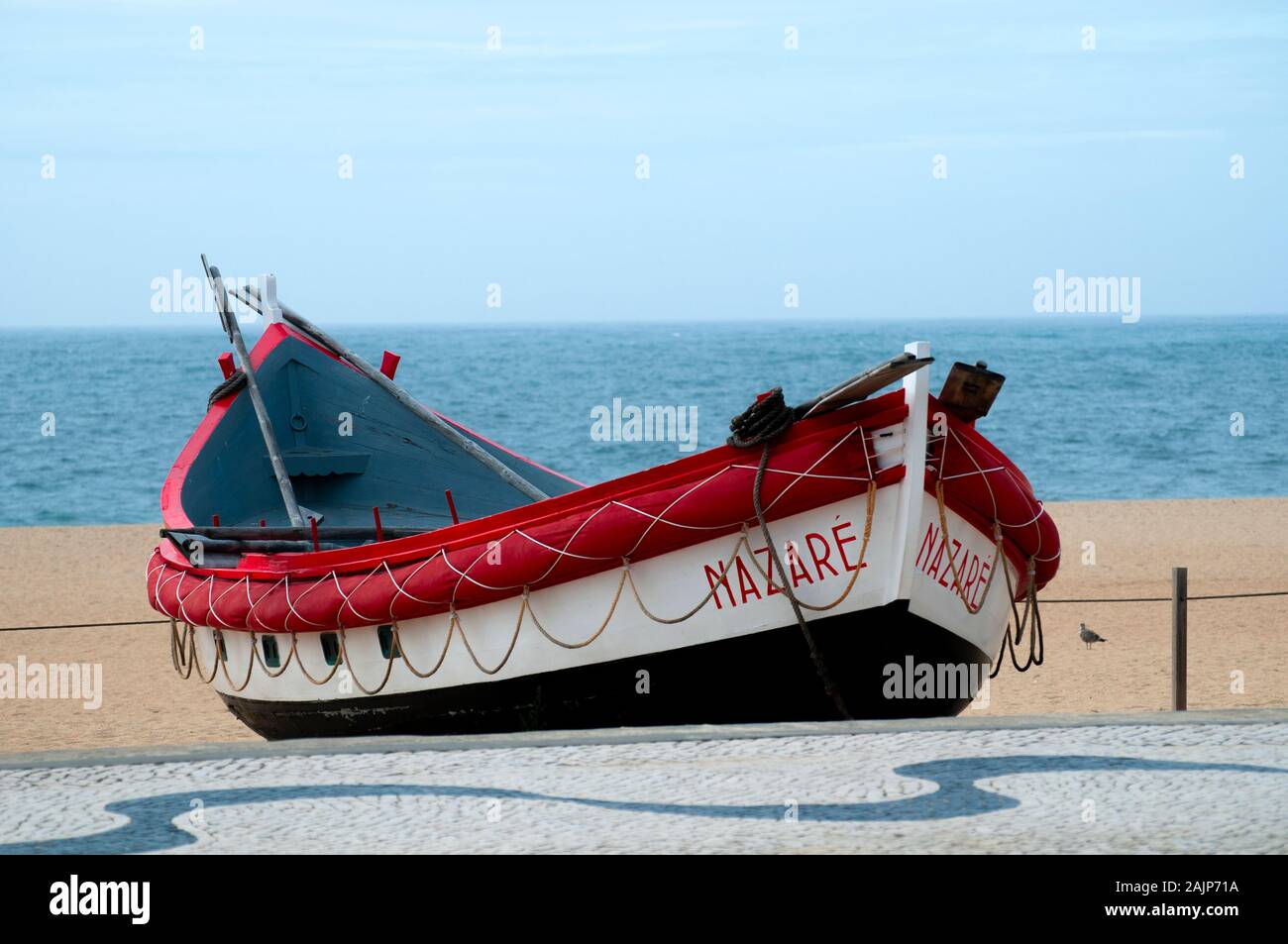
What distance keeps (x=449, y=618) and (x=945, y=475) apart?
2349 millimetres

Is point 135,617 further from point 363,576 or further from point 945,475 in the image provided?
point 945,475

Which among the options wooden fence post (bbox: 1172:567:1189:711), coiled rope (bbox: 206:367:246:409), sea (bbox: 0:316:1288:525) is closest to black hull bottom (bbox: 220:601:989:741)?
wooden fence post (bbox: 1172:567:1189:711)

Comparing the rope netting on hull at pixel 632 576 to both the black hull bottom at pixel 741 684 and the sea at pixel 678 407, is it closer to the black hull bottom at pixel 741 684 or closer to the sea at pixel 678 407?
the black hull bottom at pixel 741 684

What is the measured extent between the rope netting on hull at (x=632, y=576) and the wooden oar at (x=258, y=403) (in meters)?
1.95

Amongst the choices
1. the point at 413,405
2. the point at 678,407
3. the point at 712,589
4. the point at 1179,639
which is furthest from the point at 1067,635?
the point at 678,407

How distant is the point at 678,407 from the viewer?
52125 millimetres

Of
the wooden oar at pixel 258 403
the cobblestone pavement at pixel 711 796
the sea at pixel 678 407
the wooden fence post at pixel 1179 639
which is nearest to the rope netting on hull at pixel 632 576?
the cobblestone pavement at pixel 711 796

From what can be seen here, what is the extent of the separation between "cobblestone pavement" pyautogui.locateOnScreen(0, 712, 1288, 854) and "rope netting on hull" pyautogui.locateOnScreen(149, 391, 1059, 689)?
2.55 ft

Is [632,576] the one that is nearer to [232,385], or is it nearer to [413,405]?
[413,405]

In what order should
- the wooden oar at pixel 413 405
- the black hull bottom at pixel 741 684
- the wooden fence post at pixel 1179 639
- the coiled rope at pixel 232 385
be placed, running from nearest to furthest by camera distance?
1. the black hull bottom at pixel 741 684
2. the wooden fence post at pixel 1179 639
3. the wooden oar at pixel 413 405
4. the coiled rope at pixel 232 385

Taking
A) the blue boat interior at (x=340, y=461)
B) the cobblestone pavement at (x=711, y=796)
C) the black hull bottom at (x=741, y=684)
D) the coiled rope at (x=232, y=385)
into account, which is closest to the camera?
the cobblestone pavement at (x=711, y=796)

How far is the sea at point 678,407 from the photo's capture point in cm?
3362

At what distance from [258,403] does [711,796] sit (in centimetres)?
629
